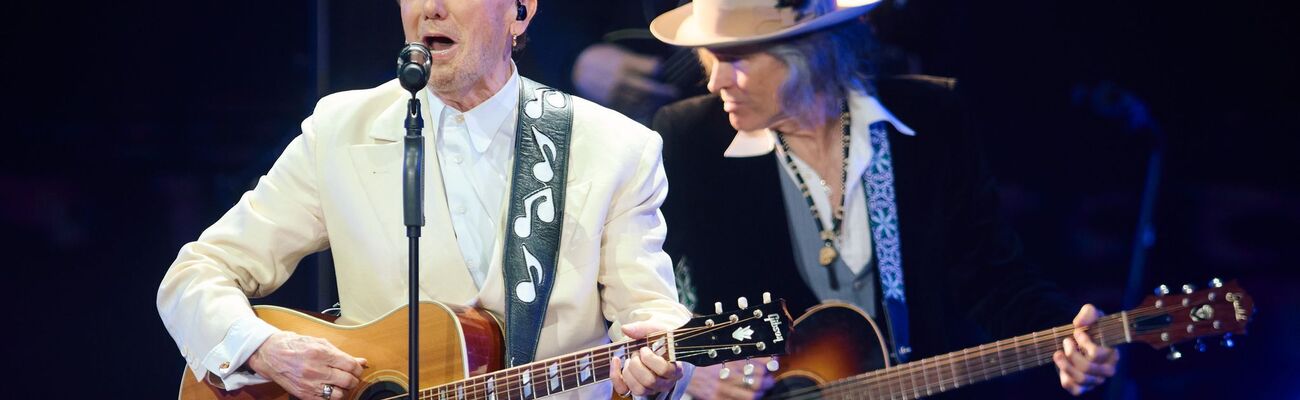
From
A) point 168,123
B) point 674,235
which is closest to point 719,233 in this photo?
point 674,235

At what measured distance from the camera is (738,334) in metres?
2.86

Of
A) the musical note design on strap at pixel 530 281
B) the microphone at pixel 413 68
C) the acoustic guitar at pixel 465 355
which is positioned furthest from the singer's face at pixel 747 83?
the microphone at pixel 413 68

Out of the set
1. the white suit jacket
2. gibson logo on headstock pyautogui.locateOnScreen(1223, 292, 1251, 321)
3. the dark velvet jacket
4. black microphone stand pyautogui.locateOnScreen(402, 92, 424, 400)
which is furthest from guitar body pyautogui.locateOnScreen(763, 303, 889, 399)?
black microphone stand pyautogui.locateOnScreen(402, 92, 424, 400)

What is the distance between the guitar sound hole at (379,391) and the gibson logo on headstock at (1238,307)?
2.20 meters

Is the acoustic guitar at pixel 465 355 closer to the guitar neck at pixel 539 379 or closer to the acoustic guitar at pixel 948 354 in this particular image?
the guitar neck at pixel 539 379

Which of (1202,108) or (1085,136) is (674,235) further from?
(1202,108)

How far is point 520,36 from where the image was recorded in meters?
3.80

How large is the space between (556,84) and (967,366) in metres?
1.60

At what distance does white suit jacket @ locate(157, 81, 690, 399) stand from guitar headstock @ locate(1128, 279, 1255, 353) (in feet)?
4.20

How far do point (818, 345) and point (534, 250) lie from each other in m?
0.98

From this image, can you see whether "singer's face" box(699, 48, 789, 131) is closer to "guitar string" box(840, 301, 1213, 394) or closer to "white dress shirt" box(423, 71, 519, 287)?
"white dress shirt" box(423, 71, 519, 287)

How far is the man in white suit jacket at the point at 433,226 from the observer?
10.8 ft

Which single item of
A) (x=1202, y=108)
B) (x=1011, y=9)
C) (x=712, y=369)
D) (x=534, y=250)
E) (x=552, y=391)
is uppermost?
(x=1011, y=9)

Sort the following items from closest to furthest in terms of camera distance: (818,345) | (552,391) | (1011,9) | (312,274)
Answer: (552,391)
(818,345)
(1011,9)
(312,274)
